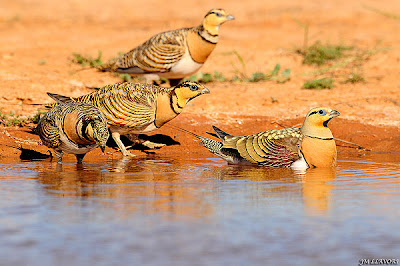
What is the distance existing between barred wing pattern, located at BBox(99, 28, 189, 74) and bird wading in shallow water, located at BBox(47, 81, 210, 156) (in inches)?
72.1

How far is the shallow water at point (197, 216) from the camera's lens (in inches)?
162

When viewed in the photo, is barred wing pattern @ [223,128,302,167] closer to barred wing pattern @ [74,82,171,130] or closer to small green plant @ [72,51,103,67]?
barred wing pattern @ [74,82,171,130]

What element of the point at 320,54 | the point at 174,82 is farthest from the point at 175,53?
the point at 320,54

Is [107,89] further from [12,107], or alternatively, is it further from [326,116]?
[326,116]

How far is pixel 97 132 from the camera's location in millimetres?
6773

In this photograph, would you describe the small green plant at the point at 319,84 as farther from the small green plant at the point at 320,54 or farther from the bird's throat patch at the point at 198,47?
the bird's throat patch at the point at 198,47

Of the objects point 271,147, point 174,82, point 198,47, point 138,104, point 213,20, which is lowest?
point 271,147

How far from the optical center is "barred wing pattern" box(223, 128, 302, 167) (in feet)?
23.5

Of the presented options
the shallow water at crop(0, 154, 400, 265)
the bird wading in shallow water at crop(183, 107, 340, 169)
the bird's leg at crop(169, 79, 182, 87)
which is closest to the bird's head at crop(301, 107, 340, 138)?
the bird wading in shallow water at crop(183, 107, 340, 169)

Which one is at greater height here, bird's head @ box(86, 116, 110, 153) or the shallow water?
bird's head @ box(86, 116, 110, 153)

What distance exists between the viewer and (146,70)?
1048cm

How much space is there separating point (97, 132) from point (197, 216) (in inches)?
85.4

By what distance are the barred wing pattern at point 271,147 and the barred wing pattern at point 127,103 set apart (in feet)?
3.79

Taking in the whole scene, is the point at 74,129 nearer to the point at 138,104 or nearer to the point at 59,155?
the point at 59,155
